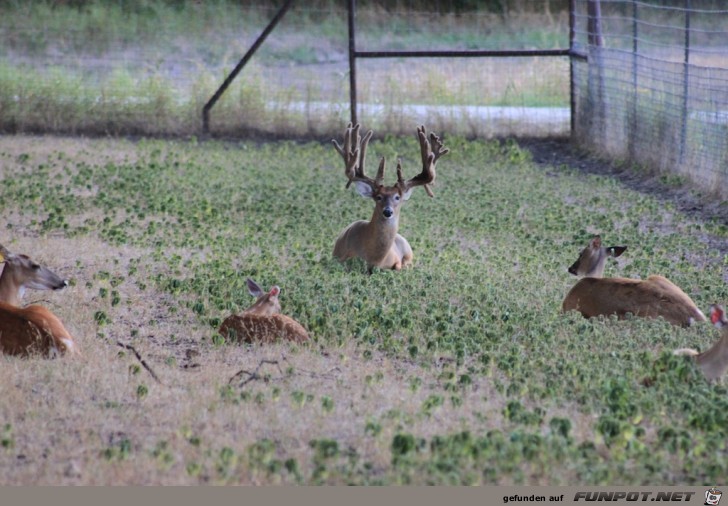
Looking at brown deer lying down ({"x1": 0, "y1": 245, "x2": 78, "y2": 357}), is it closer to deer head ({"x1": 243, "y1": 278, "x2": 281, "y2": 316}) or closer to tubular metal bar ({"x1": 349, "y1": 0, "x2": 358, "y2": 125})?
deer head ({"x1": 243, "y1": 278, "x2": 281, "y2": 316})

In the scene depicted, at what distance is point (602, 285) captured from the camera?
7.78 m

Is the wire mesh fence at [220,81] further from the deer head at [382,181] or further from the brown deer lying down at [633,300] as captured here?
the brown deer lying down at [633,300]

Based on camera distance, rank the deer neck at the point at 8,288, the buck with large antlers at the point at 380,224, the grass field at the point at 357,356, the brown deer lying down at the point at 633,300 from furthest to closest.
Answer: the buck with large antlers at the point at 380,224, the deer neck at the point at 8,288, the brown deer lying down at the point at 633,300, the grass field at the point at 357,356

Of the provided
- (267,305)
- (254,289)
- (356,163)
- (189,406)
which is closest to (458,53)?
(356,163)

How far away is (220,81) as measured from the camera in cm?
1905

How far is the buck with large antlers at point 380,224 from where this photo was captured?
10.0m

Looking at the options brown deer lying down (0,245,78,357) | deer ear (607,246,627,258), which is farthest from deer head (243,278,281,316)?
deer ear (607,246,627,258)

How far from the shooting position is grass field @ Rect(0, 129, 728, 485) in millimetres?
5172

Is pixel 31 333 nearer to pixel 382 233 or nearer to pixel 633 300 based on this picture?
pixel 633 300

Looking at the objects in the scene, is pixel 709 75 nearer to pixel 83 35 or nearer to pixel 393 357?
pixel 393 357

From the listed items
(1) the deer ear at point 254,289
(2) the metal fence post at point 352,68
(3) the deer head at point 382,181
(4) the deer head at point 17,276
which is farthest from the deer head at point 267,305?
(2) the metal fence post at point 352,68

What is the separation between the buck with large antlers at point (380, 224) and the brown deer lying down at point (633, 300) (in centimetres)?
231

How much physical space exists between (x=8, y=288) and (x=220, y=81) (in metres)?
11.6

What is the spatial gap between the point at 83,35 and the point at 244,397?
1560 cm
